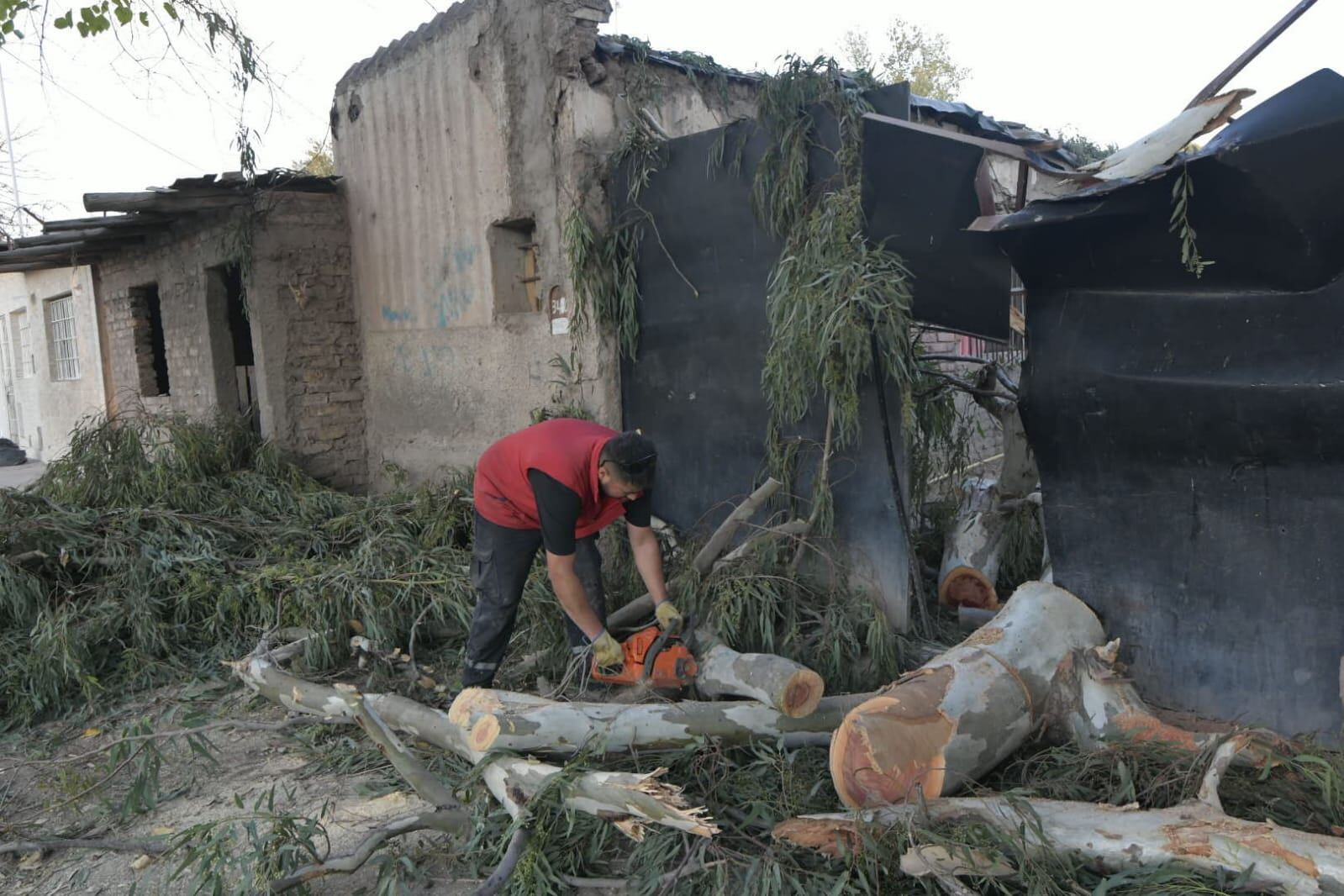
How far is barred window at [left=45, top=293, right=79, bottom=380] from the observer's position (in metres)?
13.0

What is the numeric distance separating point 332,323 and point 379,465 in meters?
1.21

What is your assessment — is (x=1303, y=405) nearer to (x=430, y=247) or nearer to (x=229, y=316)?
(x=430, y=247)

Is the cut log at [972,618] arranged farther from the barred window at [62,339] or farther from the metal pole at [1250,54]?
the barred window at [62,339]

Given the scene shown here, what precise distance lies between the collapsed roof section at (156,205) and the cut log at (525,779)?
180 inches

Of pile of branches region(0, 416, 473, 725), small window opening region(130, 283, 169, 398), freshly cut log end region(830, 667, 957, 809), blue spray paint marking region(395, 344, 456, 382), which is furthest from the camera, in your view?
small window opening region(130, 283, 169, 398)

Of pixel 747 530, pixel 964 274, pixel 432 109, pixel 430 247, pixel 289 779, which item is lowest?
pixel 289 779

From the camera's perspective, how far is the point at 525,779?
2.89 m

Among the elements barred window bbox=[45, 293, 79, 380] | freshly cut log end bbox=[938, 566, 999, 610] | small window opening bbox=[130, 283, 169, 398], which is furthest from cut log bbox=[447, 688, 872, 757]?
barred window bbox=[45, 293, 79, 380]

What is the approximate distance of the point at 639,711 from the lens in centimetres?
315

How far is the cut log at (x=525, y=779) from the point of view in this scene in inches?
101

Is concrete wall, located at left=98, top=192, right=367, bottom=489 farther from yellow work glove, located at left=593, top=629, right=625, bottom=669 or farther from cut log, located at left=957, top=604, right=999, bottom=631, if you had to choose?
cut log, located at left=957, top=604, right=999, bottom=631

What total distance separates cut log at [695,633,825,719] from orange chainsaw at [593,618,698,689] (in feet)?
0.38

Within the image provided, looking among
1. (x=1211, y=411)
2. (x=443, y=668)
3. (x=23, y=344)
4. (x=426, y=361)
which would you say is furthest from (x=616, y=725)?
(x=23, y=344)

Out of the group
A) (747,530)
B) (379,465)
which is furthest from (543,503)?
(379,465)
